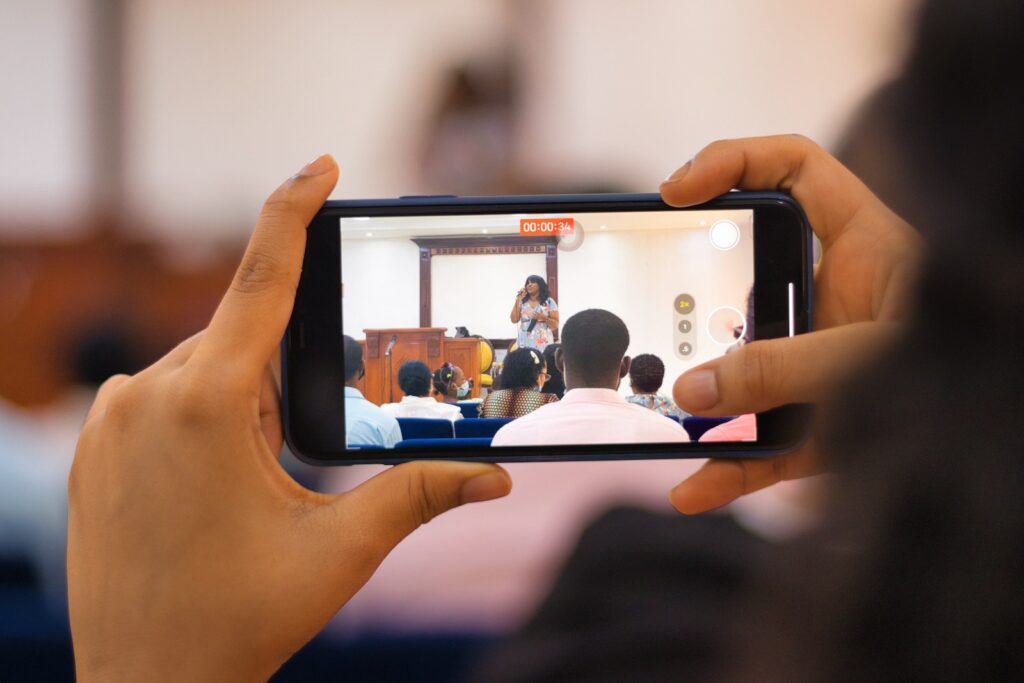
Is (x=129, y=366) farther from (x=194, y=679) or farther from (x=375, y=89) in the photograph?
(x=194, y=679)

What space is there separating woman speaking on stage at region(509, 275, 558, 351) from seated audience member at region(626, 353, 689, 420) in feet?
0.28

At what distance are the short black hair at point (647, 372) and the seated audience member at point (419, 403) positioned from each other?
0.55 ft

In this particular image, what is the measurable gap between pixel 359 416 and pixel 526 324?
0.17 metres

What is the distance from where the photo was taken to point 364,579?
48 centimetres

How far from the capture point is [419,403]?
556 mm

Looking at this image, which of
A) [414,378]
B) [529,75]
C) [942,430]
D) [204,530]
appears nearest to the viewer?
[942,430]

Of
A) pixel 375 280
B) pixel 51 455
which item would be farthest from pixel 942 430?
pixel 51 455

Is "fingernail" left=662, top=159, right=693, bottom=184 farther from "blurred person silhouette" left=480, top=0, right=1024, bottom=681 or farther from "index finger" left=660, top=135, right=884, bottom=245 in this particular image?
"blurred person silhouette" left=480, top=0, right=1024, bottom=681

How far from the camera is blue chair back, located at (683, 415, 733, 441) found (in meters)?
0.56

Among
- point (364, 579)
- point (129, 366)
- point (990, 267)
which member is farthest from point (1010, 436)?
point (129, 366)

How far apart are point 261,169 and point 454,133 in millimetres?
336

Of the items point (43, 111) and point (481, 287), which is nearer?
point (481, 287)

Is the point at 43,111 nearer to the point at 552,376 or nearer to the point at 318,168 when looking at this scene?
the point at 318,168

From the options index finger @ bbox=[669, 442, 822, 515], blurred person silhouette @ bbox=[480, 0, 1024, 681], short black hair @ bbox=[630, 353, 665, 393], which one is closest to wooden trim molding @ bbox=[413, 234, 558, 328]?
short black hair @ bbox=[630, 353, 665, 393]
